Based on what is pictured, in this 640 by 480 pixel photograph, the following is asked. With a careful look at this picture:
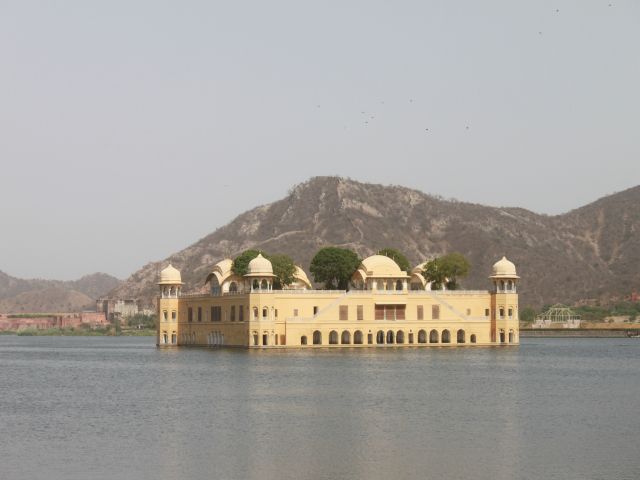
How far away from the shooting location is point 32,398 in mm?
45844

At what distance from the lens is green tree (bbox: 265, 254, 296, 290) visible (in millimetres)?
91062

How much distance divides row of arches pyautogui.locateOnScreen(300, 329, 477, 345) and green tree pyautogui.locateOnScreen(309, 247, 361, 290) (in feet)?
25.8

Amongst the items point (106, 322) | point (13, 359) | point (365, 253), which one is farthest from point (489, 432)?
point (106, 322)

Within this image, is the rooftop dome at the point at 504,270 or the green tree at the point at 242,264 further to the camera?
the green tree at the point at 242,264

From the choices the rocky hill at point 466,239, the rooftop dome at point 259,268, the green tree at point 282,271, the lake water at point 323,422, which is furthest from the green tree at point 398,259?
the rocky hill at point 466,239

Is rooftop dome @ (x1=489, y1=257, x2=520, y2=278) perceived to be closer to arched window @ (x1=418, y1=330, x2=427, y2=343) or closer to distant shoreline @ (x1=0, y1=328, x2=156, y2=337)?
arched window @ (x1=418, y1=330, x2=427, y2=343)

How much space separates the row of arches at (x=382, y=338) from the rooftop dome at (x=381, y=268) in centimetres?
450

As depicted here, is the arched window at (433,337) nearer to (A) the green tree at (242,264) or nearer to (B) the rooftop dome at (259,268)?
(B) the rooftop dome at (259,268)

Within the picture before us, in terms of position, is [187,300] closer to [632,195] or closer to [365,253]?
[365,253]

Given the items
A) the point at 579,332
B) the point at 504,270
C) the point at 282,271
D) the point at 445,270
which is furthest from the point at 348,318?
the point at 579,332

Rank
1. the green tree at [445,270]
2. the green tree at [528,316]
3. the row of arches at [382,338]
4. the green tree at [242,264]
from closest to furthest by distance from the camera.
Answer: the row of arches at [382,338]
the green tree at [242,264]
the green tree at [445,270]
the green tree at [528,316]

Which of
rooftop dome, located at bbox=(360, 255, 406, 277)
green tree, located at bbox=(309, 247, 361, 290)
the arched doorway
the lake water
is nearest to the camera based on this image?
the lake water

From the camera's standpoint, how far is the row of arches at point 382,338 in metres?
82.3

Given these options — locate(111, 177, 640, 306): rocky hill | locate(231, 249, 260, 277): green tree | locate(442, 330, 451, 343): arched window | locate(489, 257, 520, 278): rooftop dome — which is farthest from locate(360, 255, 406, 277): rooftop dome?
locate(111, 177, 640, 306): rocky hill
